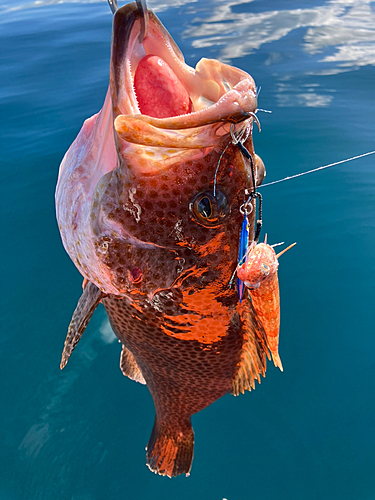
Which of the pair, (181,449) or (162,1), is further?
(162,1)

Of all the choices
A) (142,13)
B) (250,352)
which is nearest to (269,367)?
(250,352)

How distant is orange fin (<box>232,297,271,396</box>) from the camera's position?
2.17m

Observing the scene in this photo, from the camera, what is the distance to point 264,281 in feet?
5.85

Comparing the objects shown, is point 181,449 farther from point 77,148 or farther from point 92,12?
point 92,12

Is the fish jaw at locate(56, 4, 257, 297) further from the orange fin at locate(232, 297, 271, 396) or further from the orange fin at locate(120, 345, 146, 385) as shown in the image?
the orange fin at locate(120, 345, 146, 385)

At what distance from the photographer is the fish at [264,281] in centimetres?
164

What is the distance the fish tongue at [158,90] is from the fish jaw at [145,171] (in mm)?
29

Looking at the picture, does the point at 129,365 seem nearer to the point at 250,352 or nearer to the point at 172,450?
the point at 172,450

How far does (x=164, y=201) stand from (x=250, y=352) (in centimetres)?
111

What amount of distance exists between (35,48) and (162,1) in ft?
16.8

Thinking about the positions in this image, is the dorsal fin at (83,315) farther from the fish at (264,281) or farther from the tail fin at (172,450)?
the tail fin at (172,450)

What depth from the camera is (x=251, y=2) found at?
39.0 feet

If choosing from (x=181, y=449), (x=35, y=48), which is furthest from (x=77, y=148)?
(x=35, y=48)

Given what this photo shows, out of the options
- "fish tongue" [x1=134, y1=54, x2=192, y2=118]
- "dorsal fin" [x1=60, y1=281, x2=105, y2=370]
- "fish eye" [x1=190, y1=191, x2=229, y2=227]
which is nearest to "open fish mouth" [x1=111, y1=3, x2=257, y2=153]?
"fish tongue" [x1=134, y1=54, x2=192, y2=118]
